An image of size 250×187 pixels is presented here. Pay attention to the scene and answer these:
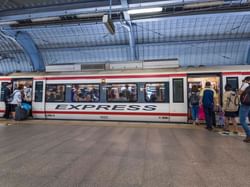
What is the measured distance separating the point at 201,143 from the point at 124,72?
4.75m

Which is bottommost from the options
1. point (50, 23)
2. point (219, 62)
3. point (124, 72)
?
point (124, 72)

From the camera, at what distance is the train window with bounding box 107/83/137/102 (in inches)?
339

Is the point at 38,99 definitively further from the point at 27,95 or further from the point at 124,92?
the point at 124,92

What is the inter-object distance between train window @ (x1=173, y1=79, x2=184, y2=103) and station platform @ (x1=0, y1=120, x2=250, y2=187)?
2.20 meters

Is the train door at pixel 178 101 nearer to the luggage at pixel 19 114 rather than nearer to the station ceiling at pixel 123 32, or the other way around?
the station ceiling at pixel 123 32

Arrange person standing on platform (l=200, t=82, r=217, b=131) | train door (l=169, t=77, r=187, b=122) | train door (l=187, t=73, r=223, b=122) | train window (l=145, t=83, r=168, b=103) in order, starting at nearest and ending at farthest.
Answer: person standing on platform (l=200, t=82, r=217, b=131) < train door (l=187, t=73, r=223, b=122) < train door (l=169, t=77, r=187, b=122) < train window (l=145, t=83, r=168, b=103)

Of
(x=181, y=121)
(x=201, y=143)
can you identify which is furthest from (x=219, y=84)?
(x=201, y=143)

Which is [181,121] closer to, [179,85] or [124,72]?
[179,85]

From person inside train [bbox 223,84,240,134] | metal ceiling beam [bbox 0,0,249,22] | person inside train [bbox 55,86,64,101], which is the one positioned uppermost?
metal ceiling beam [bbox 0,0,249,22]

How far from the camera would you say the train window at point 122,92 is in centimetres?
862

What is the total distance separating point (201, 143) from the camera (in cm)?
512

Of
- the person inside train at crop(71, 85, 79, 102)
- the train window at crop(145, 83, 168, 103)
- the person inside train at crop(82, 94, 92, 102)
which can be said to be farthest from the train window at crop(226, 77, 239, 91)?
the person inside train at crop(71, 85, 79, 102)

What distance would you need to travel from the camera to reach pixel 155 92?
331 inches

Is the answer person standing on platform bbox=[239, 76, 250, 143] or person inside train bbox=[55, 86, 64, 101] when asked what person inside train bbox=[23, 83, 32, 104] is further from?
person standing on platform bbox=[239, 76, 250, 143]
